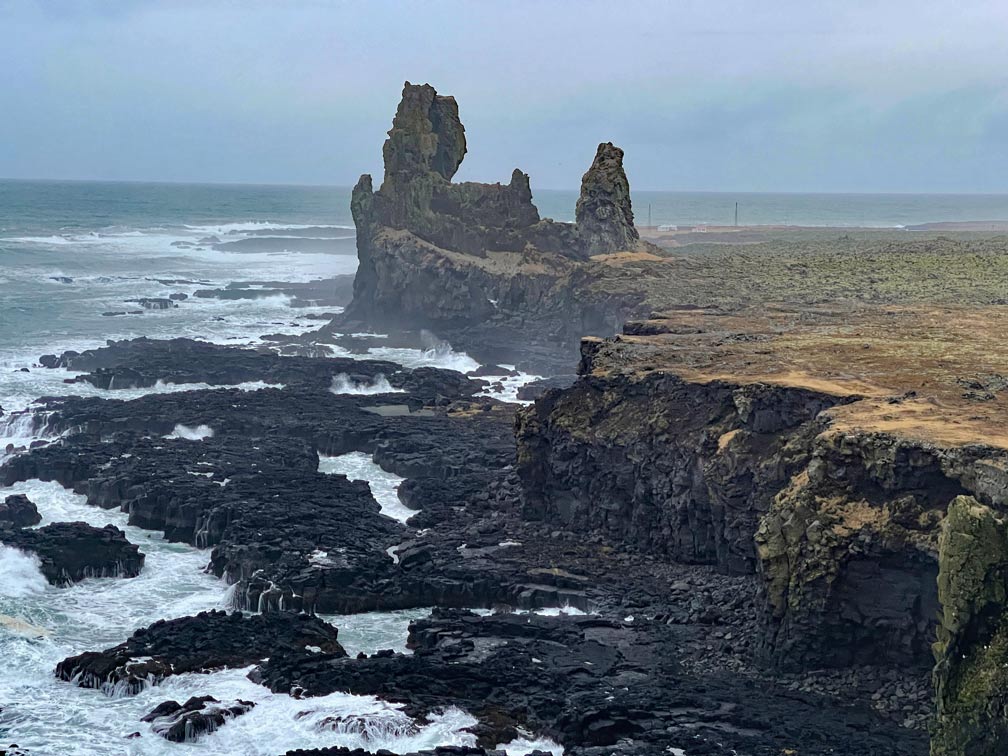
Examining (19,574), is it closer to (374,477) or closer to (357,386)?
(374,477)

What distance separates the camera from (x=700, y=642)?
35031 millimetres

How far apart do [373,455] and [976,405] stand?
26.5 metres

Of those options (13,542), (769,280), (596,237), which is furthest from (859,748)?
(596,237)

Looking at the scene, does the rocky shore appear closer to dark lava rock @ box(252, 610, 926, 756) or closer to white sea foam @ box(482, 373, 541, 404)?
dark lava rock @ box(252, 610, 926, 756)

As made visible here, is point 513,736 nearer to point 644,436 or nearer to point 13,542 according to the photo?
point 644,436

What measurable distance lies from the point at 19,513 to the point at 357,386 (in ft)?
84.1

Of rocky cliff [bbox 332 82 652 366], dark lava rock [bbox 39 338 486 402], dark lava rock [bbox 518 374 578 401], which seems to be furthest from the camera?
rocky cliff [bbox 332 82 652 366]

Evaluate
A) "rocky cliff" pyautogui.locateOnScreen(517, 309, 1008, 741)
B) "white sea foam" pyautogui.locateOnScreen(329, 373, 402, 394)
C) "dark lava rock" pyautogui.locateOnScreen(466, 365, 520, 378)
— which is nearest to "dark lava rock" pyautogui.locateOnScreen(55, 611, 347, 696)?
"rocky cliff" pyautogui.locateOnScreen(517, 309, 1008, 741)

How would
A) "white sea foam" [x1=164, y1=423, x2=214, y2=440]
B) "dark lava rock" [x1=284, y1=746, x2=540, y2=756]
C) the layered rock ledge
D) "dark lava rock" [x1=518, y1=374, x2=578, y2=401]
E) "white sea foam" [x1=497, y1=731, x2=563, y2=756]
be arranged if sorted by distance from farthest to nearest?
"dark lava rock" [x1=518, y1=374, x2=578, y2=401] < "white sea foam" [x1=164, y1=423, x2=214, y2=440] < the layered rock ledge < "white sea foam" [x1=497, y1=731, x2=563, y2=756] < "dark lava rock" [x1=284, y1=746, x2=540, y2=756]

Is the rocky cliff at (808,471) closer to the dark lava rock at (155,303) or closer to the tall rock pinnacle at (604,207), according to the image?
the tall rock pinnacle at (604,207)

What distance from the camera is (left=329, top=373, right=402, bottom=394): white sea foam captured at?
69.4m

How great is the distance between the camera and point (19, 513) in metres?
46.1

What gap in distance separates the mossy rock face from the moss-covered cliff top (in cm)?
622

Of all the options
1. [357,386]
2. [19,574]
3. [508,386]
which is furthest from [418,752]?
[508,386]
